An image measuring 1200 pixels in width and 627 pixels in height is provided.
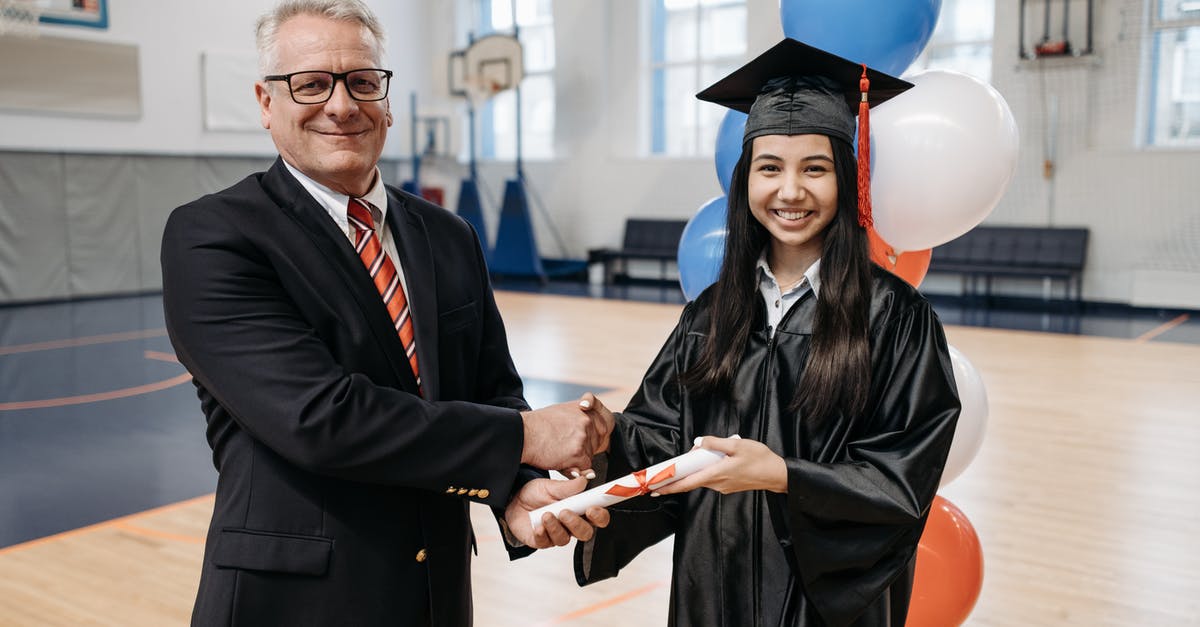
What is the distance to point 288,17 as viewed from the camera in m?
1.62

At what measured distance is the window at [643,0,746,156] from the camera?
530 inches

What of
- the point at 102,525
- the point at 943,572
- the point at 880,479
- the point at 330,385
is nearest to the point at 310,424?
the point at 330,385

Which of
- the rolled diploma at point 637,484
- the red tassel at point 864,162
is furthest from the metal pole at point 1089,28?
the rolled diploma at point 637,484

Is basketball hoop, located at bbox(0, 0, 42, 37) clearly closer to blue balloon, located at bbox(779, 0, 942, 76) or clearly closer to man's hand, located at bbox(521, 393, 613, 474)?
blue balloon, located at bbox(779, 0, 942, 76)

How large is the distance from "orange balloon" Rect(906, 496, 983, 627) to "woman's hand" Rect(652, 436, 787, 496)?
4.24 ft

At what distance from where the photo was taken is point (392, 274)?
1725mm

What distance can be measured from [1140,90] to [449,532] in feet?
36.2

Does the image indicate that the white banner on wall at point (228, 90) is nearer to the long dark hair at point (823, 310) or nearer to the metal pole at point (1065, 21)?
the metal pole at point (1065, 21)

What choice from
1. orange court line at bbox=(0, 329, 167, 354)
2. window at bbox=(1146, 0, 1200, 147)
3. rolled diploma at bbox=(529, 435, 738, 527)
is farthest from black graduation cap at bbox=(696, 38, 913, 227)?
window at bbox=(1146, 0, 1200, 147)

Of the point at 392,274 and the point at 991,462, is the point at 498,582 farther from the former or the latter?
the point at 991,462

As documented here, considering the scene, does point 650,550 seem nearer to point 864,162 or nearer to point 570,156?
point 864,162

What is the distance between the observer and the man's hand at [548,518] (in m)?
1.71

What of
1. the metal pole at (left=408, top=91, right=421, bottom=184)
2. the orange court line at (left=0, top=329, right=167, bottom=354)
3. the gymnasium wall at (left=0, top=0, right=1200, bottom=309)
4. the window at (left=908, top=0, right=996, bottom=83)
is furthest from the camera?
the metal pole at (left=408, top=91, right=421, bottom=184)

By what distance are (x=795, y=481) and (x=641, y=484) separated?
250mm
